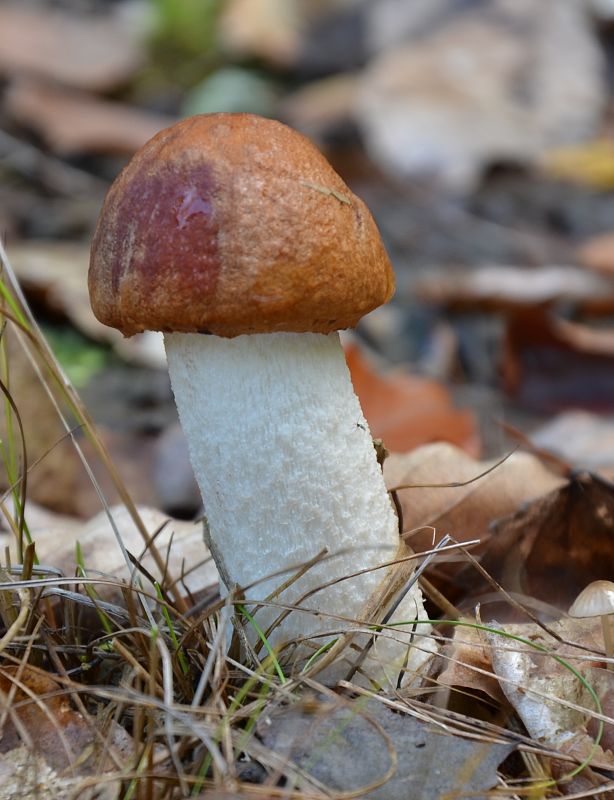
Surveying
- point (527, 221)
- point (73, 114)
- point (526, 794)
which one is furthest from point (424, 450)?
point (73, 114)

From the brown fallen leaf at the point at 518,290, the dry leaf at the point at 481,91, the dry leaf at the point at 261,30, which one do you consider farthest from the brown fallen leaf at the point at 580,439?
the dry leaf at the point at 261,30

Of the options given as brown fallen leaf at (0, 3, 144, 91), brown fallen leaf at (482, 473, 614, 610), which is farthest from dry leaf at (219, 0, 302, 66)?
brown fallen leaf at (482, 473, 614, 610)

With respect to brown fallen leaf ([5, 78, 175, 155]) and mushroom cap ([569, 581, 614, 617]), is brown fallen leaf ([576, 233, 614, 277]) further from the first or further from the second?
mushroom cap ([569, 581, 614, 617])

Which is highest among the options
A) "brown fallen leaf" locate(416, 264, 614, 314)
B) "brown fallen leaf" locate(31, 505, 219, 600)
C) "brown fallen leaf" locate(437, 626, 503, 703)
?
"brown fallen leaf" locate(437, 626, 503, 703)

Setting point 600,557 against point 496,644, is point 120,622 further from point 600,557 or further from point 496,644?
point 600,557

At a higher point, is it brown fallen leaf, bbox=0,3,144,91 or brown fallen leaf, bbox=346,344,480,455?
brown fallen leaf, bbox=0,3,144,91

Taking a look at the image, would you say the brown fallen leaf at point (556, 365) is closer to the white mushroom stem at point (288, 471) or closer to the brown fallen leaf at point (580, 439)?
the brown fallen leaf at point (580, 439)
